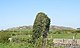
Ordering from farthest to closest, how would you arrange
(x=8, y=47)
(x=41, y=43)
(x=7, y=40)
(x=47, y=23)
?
(x=7, y=40) < (x=47, y=23) < (x=8, y=47) < (x=41, y=43)

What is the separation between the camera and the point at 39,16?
86.6 ft

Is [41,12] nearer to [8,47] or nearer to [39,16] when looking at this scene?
[39,16]

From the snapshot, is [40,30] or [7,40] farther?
[7,40]

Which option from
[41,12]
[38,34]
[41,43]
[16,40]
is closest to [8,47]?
[38,34]

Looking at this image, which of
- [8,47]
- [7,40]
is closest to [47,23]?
[8,47]

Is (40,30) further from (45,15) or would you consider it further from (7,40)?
(7,40)

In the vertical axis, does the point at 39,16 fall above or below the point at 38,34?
above

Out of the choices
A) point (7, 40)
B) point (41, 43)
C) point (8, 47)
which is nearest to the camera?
point (41, 43)

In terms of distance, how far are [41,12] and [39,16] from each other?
24.4 inches

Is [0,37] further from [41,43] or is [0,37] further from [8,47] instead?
[41,43]

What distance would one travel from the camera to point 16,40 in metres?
31.4

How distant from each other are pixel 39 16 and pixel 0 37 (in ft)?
25.7

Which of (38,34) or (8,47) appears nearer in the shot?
(8,47)

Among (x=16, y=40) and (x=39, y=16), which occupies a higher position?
(x=39, y=16)
